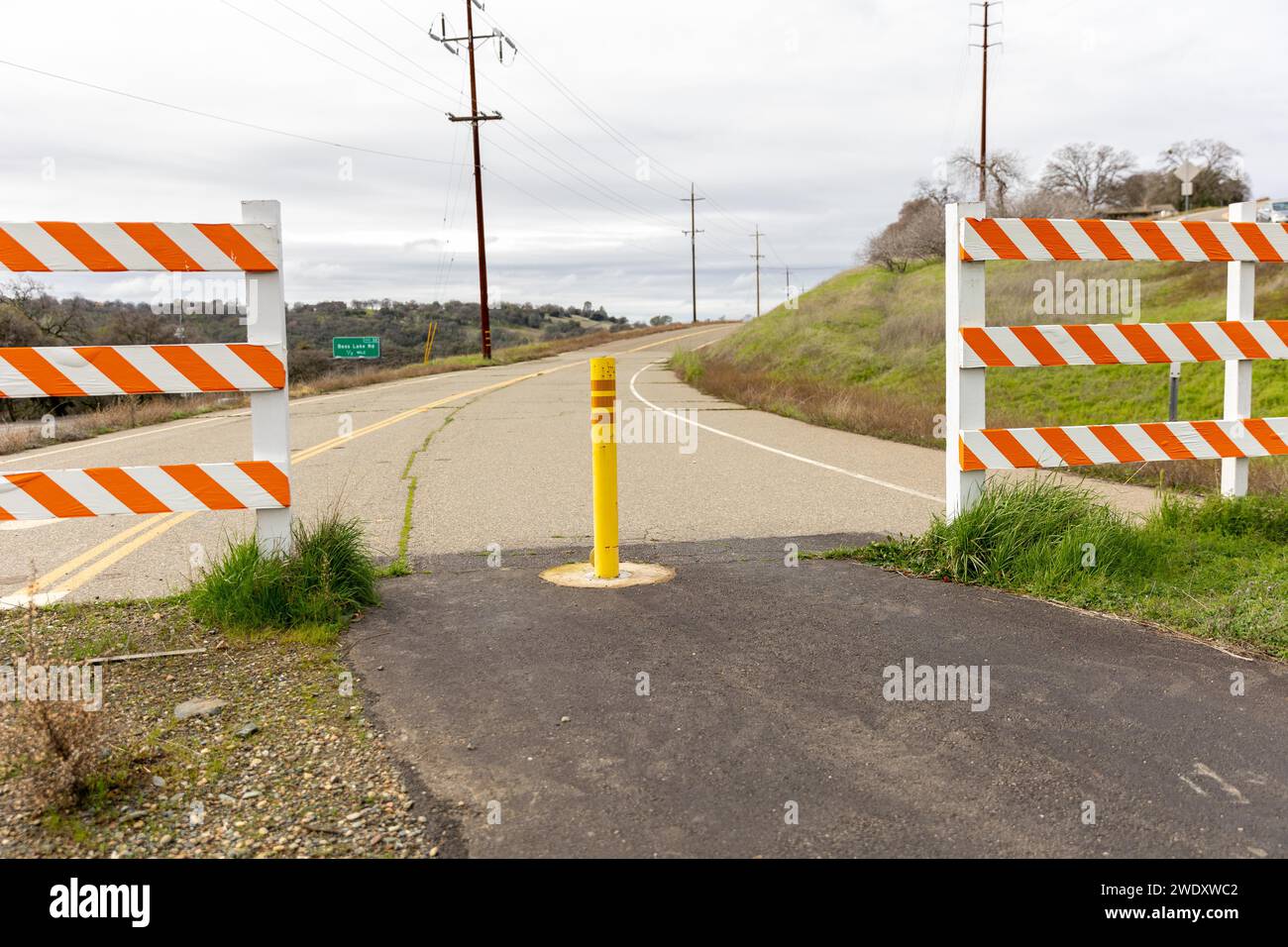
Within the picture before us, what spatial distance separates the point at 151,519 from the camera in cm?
910

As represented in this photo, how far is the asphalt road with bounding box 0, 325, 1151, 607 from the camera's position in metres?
7.80

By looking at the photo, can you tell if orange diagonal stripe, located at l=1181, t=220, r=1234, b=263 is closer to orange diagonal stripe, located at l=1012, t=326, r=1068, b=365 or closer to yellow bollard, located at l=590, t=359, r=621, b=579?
orange diagonal stripe, located at l=1012, t=326, r=1068, b=365

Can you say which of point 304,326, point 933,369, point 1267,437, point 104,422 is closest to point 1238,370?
point 1267,437

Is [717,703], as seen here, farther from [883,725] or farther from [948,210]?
[948,210]

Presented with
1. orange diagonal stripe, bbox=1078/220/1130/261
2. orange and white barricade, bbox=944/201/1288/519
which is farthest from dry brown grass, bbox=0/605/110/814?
orange diagonal stripe, bbox=1078/220/1130/261

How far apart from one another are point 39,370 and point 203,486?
97 centimetres

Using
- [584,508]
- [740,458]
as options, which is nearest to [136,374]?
[584,508]

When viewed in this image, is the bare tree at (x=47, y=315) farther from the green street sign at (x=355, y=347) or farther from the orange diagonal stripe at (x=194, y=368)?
the orange diagonal stripe at (x=194, y=368)

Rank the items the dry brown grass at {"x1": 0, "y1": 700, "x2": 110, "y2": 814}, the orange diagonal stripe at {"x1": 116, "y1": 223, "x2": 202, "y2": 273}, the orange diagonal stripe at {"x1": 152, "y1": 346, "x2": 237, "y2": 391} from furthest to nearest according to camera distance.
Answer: the orange diagonal stripe at {"x1": 152, "y1": 346, "x2": 237, "y2": 391} < the orange diagonal stripe at {"x1": 116, "y1": 223, "x2": 202, "y2": 273} < the dry brown grass at {"x1": 0, "y1": 700, "x2": 110, "y2": 814}

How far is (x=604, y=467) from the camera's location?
6.58m

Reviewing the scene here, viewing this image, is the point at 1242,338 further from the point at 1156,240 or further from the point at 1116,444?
the point at 1116,444

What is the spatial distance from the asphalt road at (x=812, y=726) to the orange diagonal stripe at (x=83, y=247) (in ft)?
7.40

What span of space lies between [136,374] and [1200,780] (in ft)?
17.0

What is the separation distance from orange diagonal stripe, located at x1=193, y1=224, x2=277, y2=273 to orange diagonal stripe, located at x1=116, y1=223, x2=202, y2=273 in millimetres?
157
